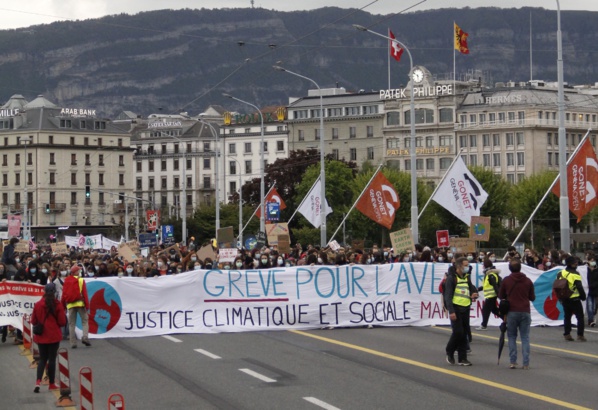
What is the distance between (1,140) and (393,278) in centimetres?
12475

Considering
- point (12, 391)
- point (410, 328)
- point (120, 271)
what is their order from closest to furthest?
point (12, 391), point (410, 328), point (120, 271)

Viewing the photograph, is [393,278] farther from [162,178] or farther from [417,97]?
[162,178]

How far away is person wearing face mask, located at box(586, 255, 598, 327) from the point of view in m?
26.5

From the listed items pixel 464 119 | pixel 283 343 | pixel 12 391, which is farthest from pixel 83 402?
pixel 464 119

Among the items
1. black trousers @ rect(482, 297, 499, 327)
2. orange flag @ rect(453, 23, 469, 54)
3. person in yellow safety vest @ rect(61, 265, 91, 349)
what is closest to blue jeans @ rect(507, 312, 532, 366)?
black trousers @ rect(482, 297, 499, 327)

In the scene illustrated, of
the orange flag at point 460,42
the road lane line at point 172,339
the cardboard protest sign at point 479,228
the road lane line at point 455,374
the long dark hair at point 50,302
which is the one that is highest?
the orange flag at point 460,42

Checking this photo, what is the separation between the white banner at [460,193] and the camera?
3850 centimetres

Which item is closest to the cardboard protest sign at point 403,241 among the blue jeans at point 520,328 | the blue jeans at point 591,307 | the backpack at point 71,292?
the blue jeans at point 591,307

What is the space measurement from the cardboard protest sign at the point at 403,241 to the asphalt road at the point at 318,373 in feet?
37.1

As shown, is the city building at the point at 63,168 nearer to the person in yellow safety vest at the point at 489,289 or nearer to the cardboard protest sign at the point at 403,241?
the cardboard protest sign at the point at 403,241

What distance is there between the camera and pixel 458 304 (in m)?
19.5

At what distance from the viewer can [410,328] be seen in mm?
26531

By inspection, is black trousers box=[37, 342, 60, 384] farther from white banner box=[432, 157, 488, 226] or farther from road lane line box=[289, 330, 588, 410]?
white banner box=[432, 157, 488, 226]

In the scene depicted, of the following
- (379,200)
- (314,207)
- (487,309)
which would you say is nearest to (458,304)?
(487,309)
